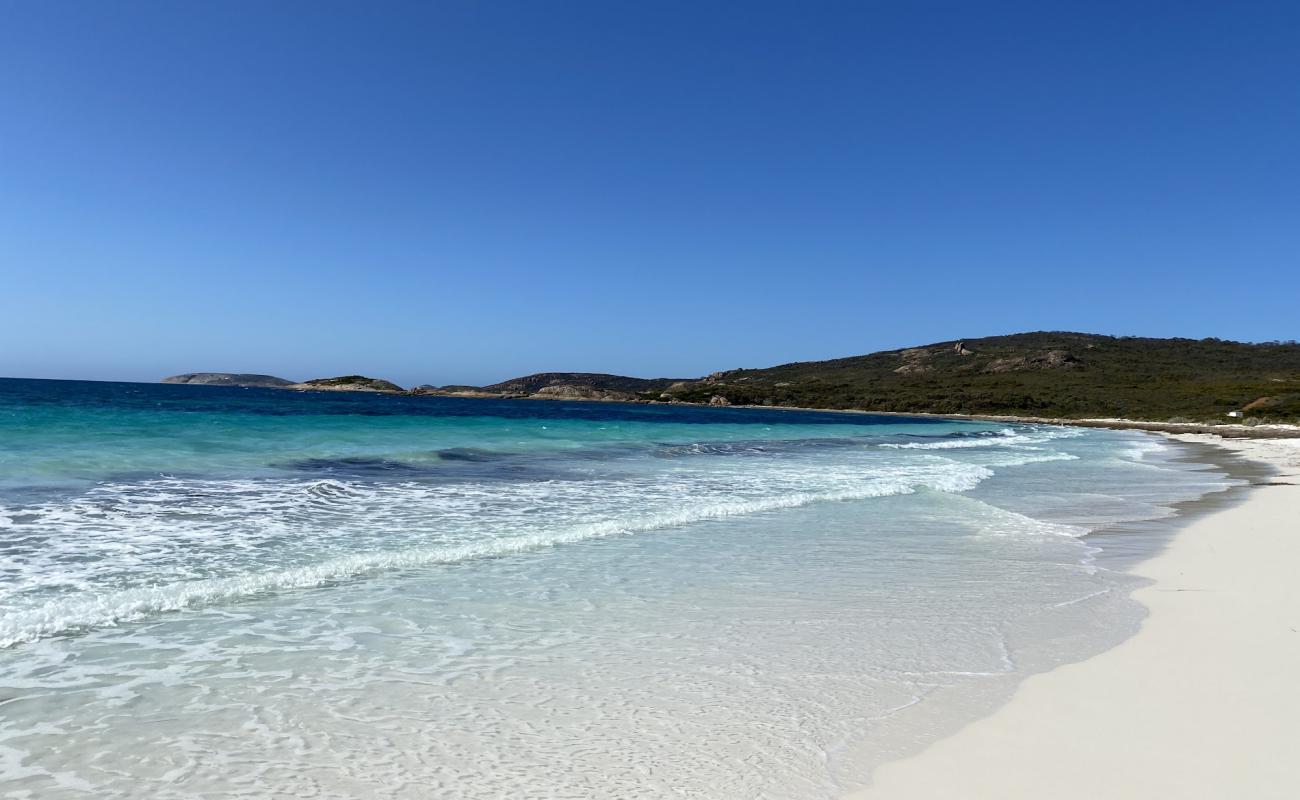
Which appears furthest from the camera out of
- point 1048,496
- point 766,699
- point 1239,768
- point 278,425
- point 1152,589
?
point 278,425

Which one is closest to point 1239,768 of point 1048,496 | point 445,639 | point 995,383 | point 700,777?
point 700,777

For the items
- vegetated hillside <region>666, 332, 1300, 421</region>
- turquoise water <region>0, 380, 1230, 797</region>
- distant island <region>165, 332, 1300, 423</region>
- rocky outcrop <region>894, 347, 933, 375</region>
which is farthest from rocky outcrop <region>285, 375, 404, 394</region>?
turquoise water <region>0, 380, 1230, 797</region>

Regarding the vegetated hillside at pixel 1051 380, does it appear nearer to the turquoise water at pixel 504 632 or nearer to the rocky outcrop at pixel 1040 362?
the rocky outcrop at pixel 1040 362

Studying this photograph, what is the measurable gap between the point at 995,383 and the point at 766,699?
121 metres

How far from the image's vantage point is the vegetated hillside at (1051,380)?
265ft

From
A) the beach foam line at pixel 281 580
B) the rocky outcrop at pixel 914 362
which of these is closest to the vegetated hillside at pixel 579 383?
the rocky outcrop at pixel 914 362

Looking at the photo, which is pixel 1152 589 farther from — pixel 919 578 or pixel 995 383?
pixel 995 383

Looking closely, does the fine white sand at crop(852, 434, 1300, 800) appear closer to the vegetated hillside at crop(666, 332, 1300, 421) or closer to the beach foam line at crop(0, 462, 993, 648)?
the beach foam line at crop(0, 462, 993, 648)

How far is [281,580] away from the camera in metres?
7.69

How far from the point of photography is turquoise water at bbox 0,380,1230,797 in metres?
3.99

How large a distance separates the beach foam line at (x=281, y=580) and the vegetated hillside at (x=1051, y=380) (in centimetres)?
6503

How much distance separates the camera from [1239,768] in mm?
3941

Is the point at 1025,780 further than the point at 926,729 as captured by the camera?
No

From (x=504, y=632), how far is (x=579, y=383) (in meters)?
167
